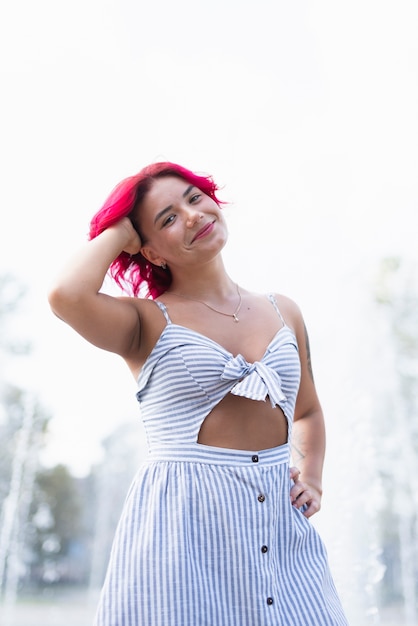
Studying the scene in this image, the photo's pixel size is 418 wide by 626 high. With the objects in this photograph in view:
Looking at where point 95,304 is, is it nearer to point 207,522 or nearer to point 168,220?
point 168,220

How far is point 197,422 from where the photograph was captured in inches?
64.4

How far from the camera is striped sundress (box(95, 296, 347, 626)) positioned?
4.89ft

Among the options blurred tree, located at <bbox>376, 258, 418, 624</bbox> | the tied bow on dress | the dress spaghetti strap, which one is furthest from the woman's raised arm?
blurred tree, located at <bbox>376, 258, 418, 624</bbox>

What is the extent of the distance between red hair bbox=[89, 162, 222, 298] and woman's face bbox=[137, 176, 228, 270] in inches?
0.8

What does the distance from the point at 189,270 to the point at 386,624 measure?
536 centimetres

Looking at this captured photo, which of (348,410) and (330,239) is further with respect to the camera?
(330,239)

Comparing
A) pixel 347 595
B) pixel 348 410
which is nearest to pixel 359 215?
Answer: pixel 348 410

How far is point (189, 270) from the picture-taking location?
1.83 m

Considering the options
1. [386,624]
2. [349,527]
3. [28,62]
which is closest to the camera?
[349,527]

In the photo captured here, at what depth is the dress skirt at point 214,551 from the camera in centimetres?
148

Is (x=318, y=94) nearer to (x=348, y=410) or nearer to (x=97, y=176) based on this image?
(x=97, y=176)

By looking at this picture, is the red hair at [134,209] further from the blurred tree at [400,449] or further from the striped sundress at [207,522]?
the blurred tree at [400,449]

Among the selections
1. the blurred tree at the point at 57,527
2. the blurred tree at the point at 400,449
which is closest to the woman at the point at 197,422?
the blurred tree at the point at 400,449

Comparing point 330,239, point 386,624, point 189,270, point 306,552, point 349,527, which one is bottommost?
point 386,624
